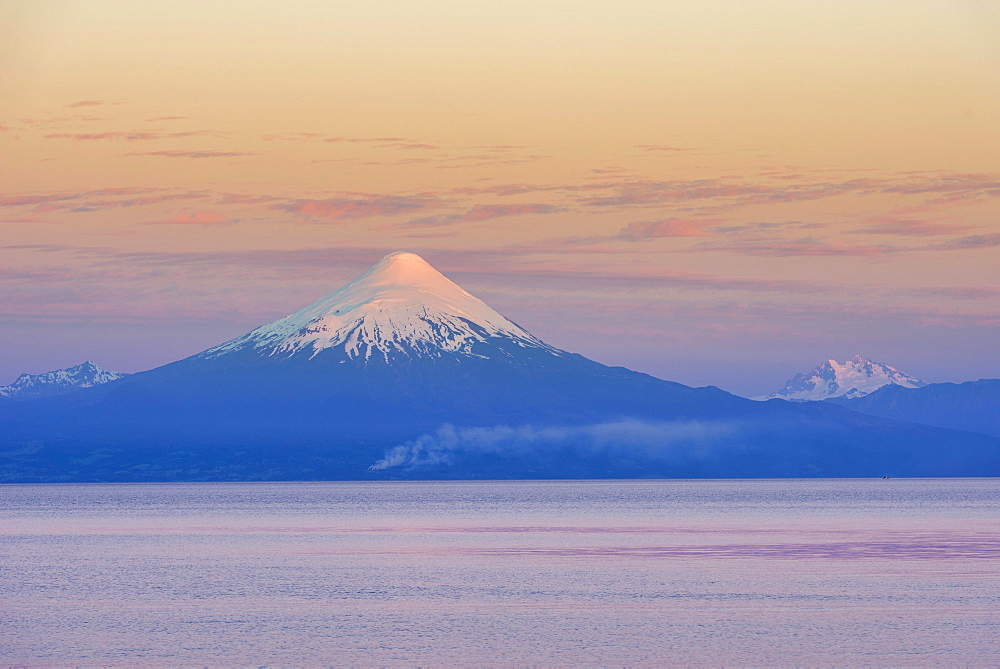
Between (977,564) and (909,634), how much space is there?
36.8m

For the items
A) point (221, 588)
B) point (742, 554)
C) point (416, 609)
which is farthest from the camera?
point (742, 554)

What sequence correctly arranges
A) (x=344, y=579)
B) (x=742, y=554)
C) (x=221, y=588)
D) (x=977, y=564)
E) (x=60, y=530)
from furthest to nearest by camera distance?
(x=60, y=530), (x=742, y=554), (x=977, y=564), (x=344, y=579), (x=221, y=588)

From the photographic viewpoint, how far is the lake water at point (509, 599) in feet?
181

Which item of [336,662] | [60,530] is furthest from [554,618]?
[60,530]

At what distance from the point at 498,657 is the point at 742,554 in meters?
53.4

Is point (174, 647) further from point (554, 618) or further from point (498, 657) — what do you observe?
point (554, 618)

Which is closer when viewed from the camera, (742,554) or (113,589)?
(113,589)

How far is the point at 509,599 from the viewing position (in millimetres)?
73188

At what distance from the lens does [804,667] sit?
50469 mm

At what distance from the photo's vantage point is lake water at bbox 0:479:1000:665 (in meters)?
55.1

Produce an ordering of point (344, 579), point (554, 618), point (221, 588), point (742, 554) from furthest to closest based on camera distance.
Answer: point (742, 554) → point (344, 579) → point (221, 588) → point (554, 618)

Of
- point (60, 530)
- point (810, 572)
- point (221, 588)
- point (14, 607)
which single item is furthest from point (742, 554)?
point (60, 530)

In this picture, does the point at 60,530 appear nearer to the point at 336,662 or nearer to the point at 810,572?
the point at 810,572

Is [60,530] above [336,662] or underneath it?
underneath
